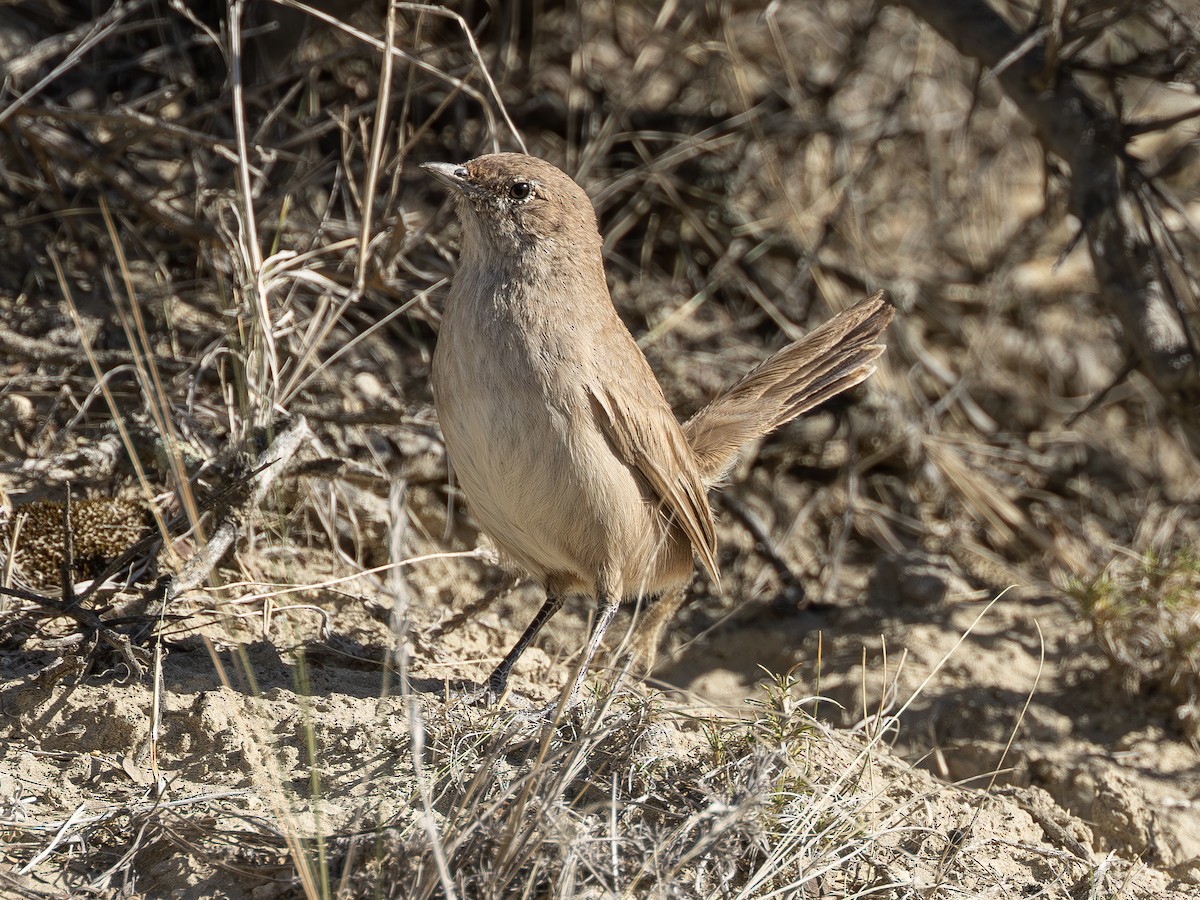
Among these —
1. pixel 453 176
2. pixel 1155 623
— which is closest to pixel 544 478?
pixel 453 176

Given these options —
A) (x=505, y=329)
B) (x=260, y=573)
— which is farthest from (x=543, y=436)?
(x=260, y=573)

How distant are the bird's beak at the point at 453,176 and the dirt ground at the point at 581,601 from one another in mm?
589

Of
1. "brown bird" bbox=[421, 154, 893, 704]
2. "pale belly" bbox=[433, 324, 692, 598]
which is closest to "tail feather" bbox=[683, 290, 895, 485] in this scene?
"brown bird" bbox=[421, 154, 893, 704]

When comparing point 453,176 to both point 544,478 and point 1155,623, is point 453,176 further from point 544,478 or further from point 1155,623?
point 1155,623

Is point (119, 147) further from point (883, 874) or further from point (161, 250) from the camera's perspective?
point (883, 874)

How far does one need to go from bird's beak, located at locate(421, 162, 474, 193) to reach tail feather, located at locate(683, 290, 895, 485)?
1186mm

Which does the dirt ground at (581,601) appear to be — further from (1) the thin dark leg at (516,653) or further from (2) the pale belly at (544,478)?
(2) the pale belly at (544,478)

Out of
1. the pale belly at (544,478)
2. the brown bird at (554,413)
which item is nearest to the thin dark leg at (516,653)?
the brown bird at (554,413)

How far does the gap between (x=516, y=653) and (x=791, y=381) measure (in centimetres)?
140

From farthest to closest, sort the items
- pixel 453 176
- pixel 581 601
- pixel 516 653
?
pixel 581 601, pixel 516 653, pixel 453 176

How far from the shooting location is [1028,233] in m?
6.07

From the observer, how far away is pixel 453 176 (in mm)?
3465

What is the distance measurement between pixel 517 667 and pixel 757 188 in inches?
119

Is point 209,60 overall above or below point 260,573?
above
